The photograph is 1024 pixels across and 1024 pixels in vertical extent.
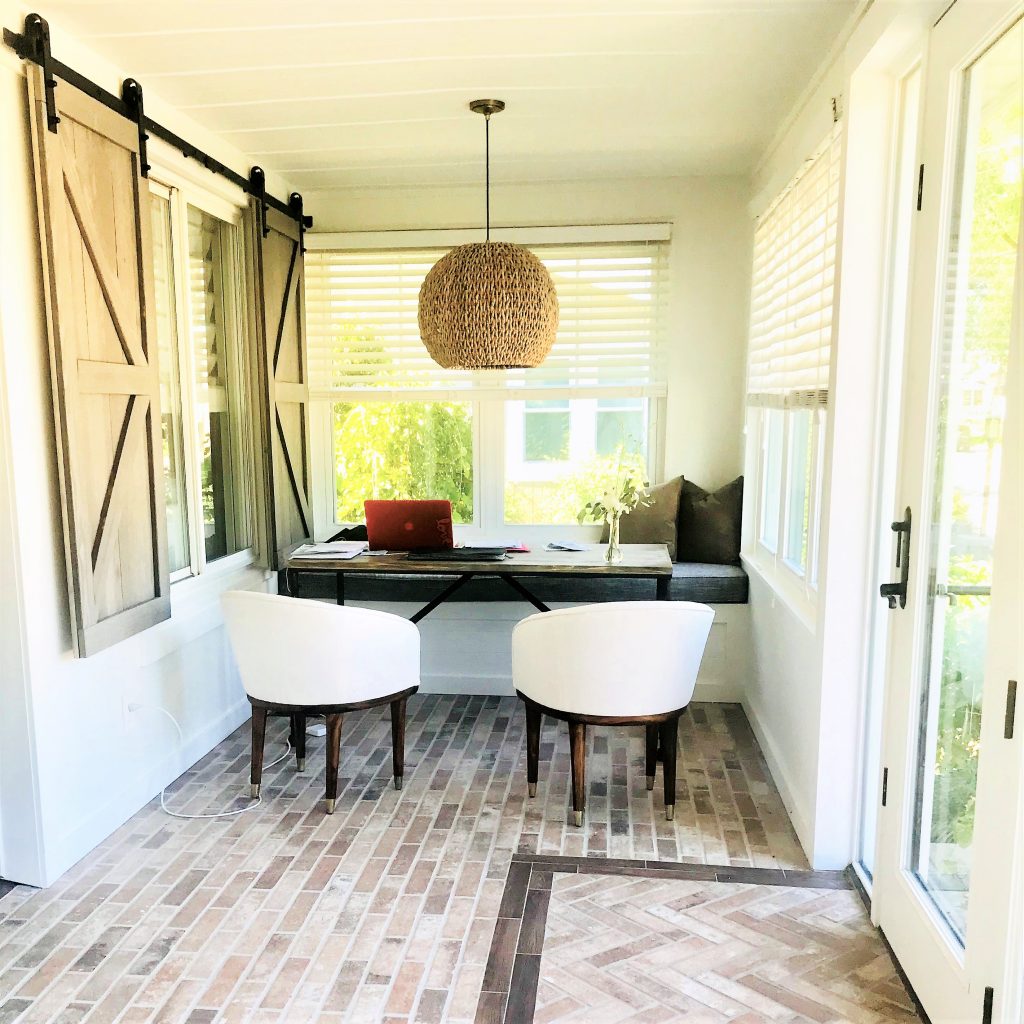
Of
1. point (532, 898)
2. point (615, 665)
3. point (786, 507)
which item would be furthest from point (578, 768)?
point (786, 507)

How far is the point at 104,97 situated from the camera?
9.26 feet

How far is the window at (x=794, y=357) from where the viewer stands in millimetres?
2910

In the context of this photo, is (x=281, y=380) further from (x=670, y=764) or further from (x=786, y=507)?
(x=670, y=764)

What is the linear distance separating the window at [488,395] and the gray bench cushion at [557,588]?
60 cm

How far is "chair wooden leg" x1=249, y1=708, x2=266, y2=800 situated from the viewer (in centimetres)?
318

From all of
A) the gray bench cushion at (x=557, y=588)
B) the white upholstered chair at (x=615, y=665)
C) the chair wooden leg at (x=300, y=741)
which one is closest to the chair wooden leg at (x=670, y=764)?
the white upholstered chair at (x=615, y=665)

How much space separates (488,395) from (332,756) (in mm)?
2340

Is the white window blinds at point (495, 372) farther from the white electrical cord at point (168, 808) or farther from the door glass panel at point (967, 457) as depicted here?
the door glass panel at point (967, 457)

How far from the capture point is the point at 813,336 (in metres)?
3.05

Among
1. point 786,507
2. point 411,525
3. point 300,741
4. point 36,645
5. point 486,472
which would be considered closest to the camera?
point 36,645

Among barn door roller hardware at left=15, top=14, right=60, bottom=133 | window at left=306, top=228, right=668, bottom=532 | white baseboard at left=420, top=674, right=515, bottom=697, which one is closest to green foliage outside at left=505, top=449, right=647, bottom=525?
window at left=306, top=228, right=668, bottom=532

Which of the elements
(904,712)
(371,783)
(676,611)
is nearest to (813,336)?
(676,611)

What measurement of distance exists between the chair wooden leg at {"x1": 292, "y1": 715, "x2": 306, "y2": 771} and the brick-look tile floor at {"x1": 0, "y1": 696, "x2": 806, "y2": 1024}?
0.06m

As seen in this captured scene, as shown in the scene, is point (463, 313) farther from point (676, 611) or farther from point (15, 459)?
point (15, 459)
